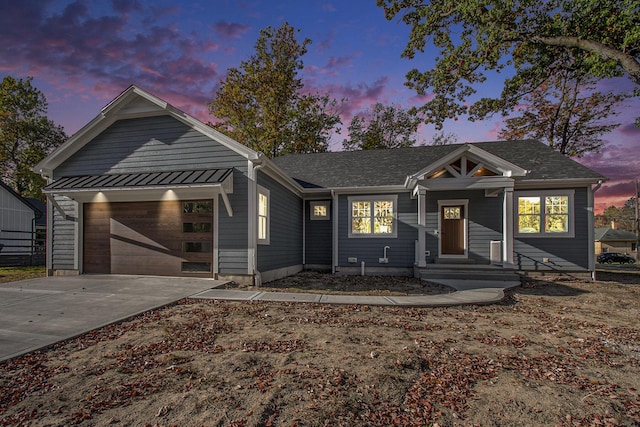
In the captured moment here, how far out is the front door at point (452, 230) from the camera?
1179 cm

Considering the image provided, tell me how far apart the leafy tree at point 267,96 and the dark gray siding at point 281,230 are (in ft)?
44.0

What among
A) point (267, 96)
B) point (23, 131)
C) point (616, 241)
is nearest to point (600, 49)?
point (267, 96)

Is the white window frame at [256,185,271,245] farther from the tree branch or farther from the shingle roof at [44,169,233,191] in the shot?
the tree branch

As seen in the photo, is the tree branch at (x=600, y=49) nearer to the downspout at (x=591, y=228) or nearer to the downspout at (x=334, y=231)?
the downspout at (x=591, y=228)

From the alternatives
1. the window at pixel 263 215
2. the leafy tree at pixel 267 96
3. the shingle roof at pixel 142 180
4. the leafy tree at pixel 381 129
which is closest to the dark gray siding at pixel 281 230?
the window at pixel 263 215

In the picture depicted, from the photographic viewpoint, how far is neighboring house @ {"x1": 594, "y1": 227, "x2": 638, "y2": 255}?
151 feet

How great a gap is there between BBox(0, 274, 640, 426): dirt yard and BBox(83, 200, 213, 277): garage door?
149 inches

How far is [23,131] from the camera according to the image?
85.7 feet

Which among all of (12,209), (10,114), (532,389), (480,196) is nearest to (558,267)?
(480,196)

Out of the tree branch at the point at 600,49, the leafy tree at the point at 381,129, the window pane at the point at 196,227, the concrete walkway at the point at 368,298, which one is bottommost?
the concrete walkway at the point at 368,298

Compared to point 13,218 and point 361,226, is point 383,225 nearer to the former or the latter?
point 361,226

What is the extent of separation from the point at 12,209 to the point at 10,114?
9401mm

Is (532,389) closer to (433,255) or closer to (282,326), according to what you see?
(282,326)

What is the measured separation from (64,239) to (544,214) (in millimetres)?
16593
